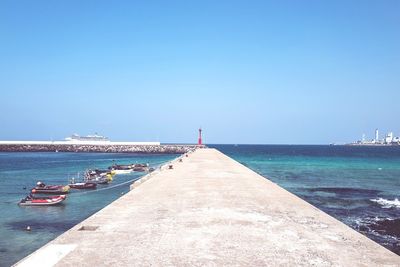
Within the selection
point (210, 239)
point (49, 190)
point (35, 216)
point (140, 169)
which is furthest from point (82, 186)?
point (210, 239)

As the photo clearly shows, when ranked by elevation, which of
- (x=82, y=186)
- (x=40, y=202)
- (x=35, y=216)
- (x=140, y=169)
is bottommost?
(x=35, y=216)

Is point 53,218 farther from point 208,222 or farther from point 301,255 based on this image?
point 301,255

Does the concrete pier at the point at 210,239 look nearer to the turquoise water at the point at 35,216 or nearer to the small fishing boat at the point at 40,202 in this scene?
the turquoise water at the point at 35,216

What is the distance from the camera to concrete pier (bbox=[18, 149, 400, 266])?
7.89 meters

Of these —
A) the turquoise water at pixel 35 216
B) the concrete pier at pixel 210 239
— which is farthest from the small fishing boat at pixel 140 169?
the concrete pier at pixel 210 239

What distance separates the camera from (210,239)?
9.45 m

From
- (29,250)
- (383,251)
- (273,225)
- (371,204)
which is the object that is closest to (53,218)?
(29,250)

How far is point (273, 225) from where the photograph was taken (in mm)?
11164

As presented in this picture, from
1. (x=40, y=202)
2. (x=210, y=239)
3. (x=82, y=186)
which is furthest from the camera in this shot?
(x=82, y=186)

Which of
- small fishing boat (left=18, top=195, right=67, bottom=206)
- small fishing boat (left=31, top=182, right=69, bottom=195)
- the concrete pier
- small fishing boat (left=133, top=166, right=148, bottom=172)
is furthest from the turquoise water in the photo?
small fishing boat (left=133, top=166, right=148, bottom=172)

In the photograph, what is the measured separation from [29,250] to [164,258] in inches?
341

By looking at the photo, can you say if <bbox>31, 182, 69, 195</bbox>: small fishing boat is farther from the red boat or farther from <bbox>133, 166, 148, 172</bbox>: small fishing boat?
<bbox>133, 166, 148, 172</bbox>: small fishing boat

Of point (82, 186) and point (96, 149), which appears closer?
point (82, 186)

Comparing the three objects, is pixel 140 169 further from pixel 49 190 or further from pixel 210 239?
pixel 210 239
